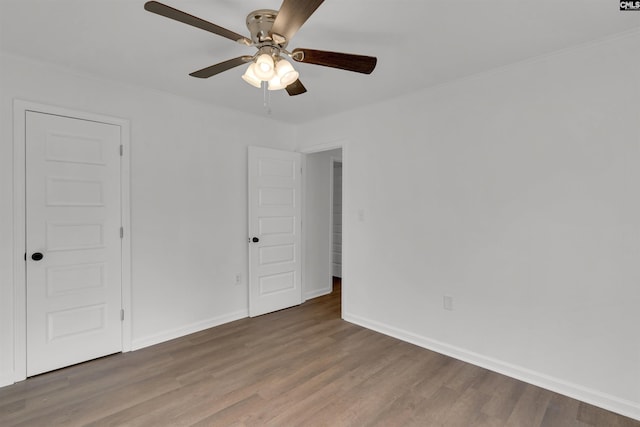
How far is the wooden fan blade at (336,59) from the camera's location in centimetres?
167

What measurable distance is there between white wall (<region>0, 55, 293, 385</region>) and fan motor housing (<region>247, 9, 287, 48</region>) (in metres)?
1.81

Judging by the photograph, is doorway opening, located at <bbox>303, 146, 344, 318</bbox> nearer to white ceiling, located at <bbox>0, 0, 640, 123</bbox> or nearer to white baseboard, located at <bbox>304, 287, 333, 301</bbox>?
white baseboard, located at <bbox>304, 287, 333, 301</bbox>

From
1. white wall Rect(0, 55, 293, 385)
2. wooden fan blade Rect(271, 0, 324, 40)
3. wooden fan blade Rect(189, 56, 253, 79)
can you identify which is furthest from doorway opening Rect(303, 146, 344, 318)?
wooden fan blade Rect(271, 0, 324, 40)

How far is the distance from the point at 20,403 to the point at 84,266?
1.00m

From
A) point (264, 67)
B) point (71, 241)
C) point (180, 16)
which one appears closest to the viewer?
point (180, 16)

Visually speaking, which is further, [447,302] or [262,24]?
[447,302]

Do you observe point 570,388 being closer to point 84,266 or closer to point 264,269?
point 264,269

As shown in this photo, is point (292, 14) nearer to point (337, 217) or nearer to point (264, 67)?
point (264, 67)

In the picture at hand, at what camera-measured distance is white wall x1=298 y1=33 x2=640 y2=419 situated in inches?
80.5

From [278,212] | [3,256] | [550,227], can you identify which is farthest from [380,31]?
[3,256]

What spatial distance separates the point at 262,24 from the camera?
1.69 meters

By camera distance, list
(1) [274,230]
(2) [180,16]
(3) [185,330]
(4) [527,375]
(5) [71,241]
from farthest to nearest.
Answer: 1. (1) [274,230]
2. (3) [185,330]
3. (5) [71,241]
4. (4) [527,375]
5. (2) [180,16]

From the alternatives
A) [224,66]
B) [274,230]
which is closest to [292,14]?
[224,66]

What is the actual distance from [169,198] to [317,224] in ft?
6.88
